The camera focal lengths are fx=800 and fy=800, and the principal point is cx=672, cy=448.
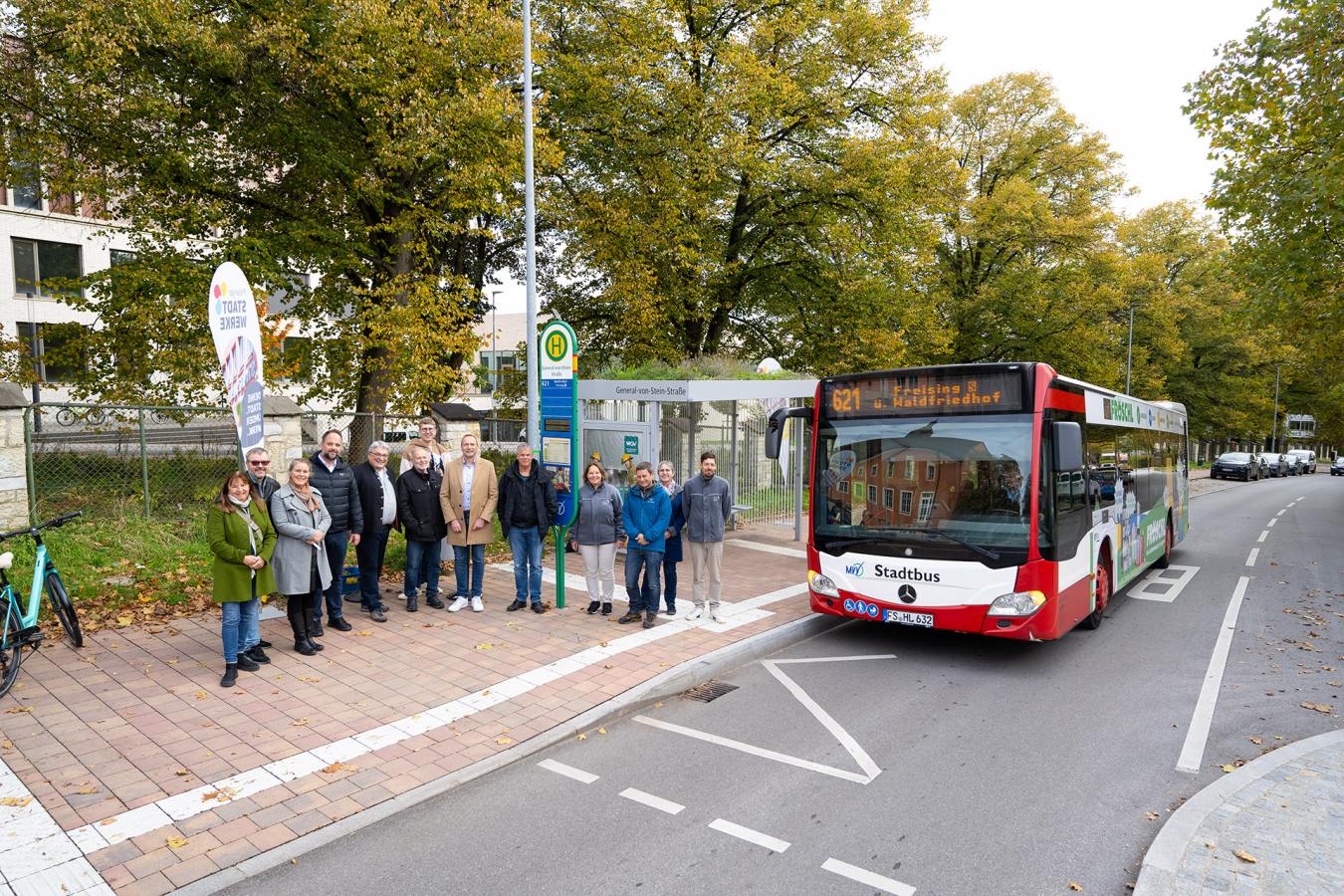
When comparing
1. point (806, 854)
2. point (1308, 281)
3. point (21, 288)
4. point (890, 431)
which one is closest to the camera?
point (806, 854)

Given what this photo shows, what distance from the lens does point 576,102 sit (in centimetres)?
1859

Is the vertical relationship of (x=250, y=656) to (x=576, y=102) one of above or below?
below

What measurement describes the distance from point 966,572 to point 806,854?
363 cm

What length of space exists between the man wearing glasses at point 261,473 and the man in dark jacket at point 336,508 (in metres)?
0.54

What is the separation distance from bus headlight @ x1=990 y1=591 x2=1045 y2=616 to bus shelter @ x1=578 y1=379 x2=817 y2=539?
5.44 meters

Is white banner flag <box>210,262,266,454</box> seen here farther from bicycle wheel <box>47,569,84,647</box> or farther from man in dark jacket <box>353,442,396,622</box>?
bicycle wheel <box>47,569,84,647</box>

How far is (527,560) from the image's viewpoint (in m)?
9.00

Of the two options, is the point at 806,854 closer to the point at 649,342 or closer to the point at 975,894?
the point at 975,894

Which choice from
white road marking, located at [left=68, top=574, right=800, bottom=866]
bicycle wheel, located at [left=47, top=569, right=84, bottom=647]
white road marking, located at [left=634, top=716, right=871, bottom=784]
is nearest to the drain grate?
white road marking, located at [left=634, top=716, right=871, bottom=784]

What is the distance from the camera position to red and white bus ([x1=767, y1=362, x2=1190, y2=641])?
7.04 meters

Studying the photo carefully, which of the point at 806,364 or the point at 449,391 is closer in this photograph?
the point at 449,391

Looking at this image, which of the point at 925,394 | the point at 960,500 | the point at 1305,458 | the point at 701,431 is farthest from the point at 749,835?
the point at 1305,458

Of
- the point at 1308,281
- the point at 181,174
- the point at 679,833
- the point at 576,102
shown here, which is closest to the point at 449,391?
the point at 181,174

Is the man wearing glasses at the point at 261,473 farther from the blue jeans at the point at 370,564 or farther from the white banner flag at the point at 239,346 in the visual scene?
the blue jeans at the point at 370,564
